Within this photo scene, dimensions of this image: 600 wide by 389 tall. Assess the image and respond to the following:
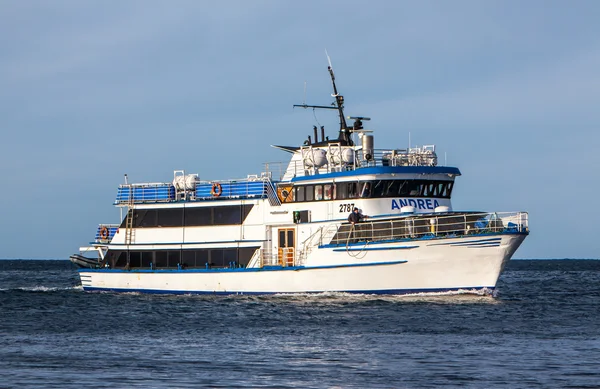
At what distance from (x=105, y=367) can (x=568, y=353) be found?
12288 millimetres

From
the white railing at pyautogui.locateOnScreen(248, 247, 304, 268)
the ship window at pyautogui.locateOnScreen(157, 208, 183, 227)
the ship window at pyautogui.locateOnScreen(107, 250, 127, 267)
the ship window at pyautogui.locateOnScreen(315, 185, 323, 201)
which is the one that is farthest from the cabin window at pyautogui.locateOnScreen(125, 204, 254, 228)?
the ship window at pyautogui.locateOnScreen(315, 185, 323, 201)

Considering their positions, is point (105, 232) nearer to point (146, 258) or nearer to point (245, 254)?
point (146, 258)

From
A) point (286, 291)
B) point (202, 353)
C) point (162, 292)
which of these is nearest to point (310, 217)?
point (286, 291)

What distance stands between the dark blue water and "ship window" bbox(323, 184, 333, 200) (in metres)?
4.66

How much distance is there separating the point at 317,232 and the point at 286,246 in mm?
2340

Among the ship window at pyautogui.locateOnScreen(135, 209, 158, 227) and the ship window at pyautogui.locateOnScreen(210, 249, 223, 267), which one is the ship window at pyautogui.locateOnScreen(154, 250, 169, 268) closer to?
the ship window at pyautogui.locateOnScreen(135, 209, 158, 227)

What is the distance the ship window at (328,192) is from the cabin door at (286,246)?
2.30 metres

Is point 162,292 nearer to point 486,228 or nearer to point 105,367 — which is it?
point 486,228

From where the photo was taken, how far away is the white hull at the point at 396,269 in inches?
1404

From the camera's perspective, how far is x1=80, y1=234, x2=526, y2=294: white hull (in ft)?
117

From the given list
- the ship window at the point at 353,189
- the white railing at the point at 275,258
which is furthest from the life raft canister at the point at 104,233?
the ship window at the point at 353,189

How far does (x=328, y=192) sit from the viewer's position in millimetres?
40500

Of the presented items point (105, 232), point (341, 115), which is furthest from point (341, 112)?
point (105, 232)

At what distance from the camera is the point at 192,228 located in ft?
147
